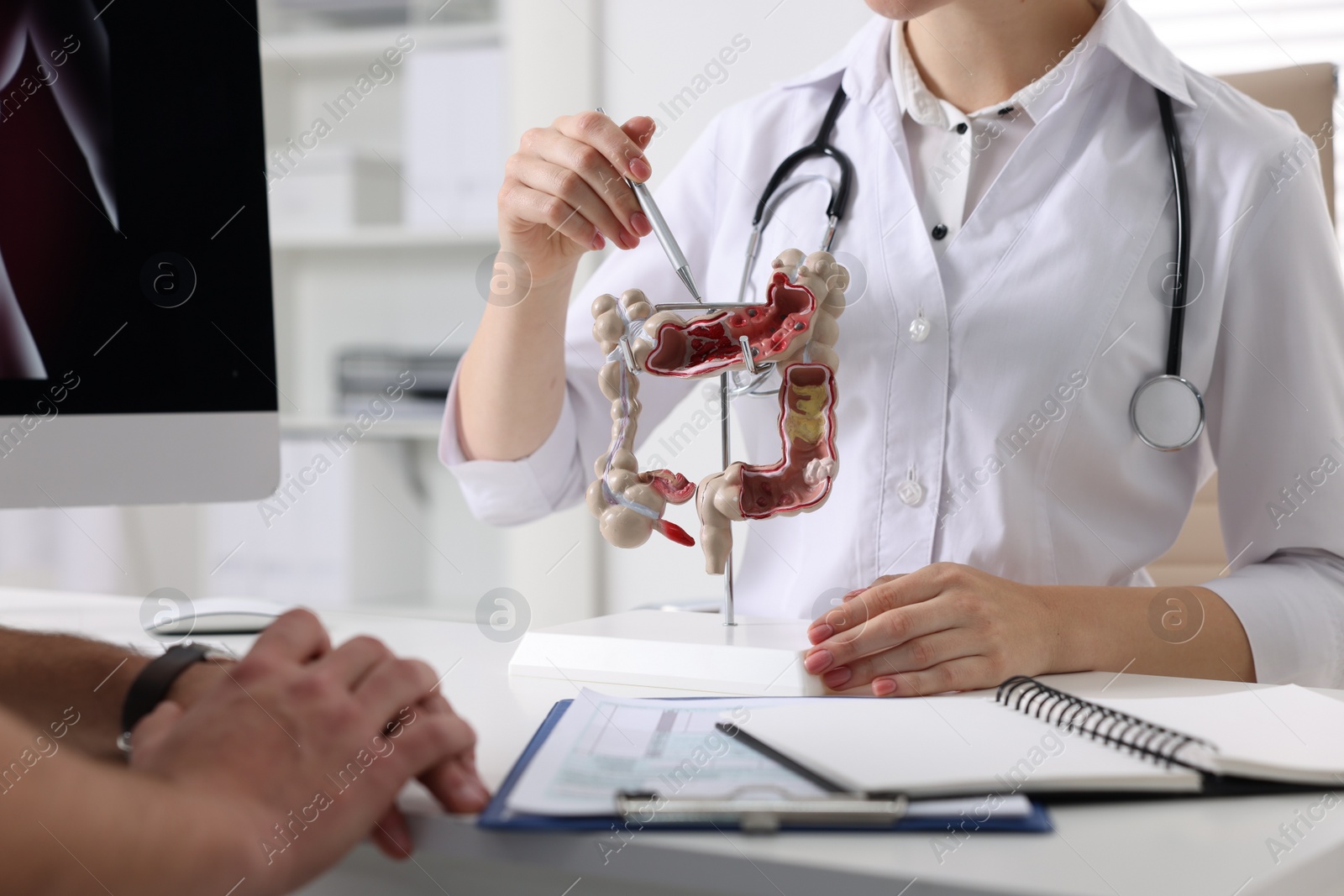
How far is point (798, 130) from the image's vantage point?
1277mm

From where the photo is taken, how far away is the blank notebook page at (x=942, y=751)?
0.52 meters

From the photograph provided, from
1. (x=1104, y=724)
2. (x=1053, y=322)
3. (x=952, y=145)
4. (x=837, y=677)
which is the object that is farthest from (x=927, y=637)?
(x=952, y=145)

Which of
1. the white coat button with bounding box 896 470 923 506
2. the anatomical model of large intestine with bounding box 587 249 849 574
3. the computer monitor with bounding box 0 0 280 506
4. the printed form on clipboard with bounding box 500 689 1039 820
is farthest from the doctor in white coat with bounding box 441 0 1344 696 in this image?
the printed form on clipboard with bounding box 500 689 1039 820

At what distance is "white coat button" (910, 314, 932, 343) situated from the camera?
1.08 m

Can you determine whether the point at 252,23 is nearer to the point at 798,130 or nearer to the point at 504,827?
the point at 798,130

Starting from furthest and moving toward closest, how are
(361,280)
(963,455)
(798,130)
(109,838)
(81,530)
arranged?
(361,280) → (81,530) → (798,130) → (963,455) → (109,838)

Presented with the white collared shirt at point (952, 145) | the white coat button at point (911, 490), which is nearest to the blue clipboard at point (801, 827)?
the white coat button at point (911, 490)

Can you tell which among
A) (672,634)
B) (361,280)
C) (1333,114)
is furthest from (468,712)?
(361,280)

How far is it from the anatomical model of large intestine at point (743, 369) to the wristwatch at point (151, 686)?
332 millimetres

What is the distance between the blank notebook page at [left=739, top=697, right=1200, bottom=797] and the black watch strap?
1.05 ft

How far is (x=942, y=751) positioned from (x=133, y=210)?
72 centimetres

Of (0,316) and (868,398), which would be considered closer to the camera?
(0,316)

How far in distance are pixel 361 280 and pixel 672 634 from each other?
218 cm

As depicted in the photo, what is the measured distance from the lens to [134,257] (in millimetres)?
867
